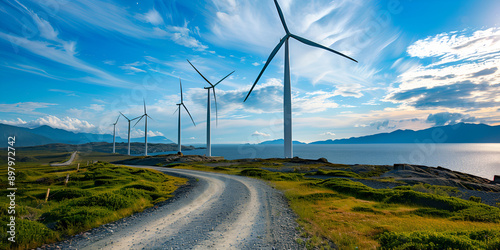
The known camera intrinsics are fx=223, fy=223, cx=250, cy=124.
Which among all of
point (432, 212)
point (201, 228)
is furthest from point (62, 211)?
point (432, 212)

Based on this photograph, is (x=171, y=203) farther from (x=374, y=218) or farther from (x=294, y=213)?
(x=374, y=218)

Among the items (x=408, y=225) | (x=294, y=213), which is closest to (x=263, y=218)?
(x=294, y=213)

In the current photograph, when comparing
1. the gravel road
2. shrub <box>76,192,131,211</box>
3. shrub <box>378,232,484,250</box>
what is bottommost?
the gravel road

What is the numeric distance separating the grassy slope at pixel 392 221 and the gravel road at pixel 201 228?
2073mm

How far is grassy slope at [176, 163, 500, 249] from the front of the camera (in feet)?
Answer: 38.4

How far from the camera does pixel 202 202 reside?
81.7 ft

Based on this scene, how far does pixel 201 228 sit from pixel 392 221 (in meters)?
15.0

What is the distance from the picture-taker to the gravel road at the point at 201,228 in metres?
13.4

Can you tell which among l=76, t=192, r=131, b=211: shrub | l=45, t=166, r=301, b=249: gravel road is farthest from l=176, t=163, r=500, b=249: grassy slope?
l=76, t=192, r=131, b=211: shrub

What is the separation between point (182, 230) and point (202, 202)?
927 centimetres

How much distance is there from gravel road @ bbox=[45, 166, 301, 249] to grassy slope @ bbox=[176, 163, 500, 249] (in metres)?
2.07

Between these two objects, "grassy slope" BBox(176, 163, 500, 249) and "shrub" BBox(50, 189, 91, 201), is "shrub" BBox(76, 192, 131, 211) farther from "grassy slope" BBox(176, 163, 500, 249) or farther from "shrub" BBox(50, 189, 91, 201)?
"grassy slope" BBox(176, 163, 500, 249)

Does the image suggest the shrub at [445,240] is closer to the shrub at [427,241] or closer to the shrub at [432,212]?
the shrub at [427,241]

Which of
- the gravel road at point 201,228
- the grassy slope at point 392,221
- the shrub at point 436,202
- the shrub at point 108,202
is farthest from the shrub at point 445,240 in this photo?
the shrub at point 108,202
